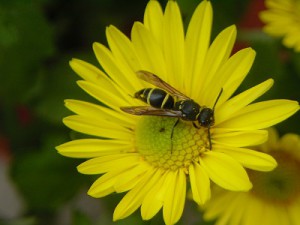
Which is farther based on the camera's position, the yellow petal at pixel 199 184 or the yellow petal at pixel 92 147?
the yellow petal at pixel 92 147

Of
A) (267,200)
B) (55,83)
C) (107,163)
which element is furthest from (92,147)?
(55,83)

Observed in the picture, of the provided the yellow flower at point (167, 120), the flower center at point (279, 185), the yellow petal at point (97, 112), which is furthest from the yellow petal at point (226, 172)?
the flower center at point (279, 185)

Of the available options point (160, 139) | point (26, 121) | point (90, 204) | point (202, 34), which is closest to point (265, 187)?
point (160, 139)

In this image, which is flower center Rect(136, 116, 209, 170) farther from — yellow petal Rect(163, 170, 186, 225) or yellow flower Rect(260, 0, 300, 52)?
yellow flower Rect(260, 0, 300, 52)

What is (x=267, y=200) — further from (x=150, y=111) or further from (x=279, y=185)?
(x=150, y=111)

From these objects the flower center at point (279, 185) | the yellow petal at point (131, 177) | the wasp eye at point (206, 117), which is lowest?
the flower center at point (279, 185)

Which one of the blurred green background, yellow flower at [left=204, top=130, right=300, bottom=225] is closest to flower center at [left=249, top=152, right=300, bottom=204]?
yellow flower at [left=204, top=130, right=300, bottom=225]

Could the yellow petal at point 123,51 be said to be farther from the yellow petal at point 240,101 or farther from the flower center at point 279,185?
the flower center at point 279,185

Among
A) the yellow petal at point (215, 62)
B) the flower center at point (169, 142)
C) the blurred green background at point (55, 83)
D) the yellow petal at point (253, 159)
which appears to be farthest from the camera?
the blurred green background at point (55, 83)
